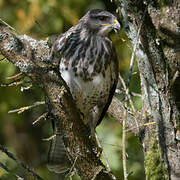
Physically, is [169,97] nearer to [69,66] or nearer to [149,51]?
[149,51]

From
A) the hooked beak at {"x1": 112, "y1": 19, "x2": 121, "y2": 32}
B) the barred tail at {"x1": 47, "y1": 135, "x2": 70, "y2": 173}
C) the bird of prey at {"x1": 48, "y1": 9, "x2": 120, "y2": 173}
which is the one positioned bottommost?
the barred tail at {"x1": 47, "y1": 135, "x2": 70, "y2": 173}

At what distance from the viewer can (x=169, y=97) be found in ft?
12.2

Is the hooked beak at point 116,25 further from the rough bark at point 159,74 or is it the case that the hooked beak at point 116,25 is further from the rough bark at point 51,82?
the rough bark at point 51,82

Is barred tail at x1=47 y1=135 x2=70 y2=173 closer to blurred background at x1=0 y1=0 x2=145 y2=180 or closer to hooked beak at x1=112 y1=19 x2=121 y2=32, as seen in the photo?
blurred background at x1=0 y1=0 x2=145 y2=180

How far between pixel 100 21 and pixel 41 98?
1121mm

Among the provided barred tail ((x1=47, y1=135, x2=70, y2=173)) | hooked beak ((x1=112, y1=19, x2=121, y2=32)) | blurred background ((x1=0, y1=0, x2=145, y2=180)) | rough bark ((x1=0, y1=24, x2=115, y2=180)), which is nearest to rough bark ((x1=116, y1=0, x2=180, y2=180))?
rough bark ((x1=0, y1=24, x2=115, y2=180))

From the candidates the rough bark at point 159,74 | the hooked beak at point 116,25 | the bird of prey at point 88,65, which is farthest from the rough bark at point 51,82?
the hooked beak at point 116,25

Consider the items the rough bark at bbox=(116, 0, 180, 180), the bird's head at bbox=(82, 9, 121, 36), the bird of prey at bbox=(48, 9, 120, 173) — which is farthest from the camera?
the bird's head at bbox=(82, 9, 121, 36)

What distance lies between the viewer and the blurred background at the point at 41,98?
548 cm

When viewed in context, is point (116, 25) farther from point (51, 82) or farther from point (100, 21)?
point (51, 82)

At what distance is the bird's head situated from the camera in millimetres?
4645

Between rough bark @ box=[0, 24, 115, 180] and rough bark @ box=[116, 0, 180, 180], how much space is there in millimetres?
519

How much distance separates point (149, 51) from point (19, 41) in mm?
1000

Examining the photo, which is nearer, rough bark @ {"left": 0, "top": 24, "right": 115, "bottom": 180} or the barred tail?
rough bark @ {"left": 0, "top": 24, "right": 115, "bottom": 180}
